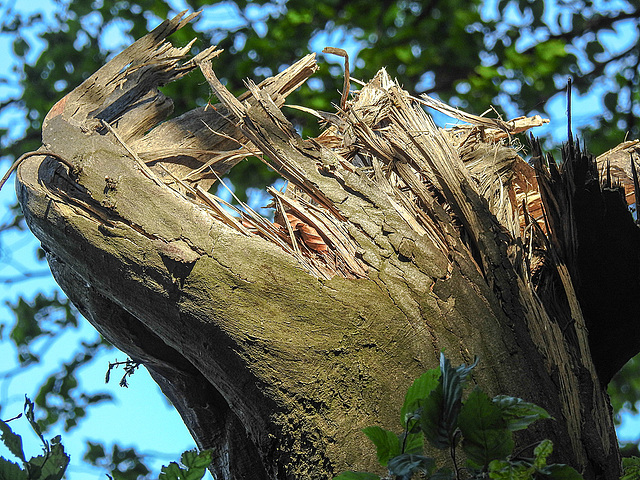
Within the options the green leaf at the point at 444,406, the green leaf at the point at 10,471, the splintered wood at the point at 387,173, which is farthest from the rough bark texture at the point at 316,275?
the green leaf at the point at 10,471

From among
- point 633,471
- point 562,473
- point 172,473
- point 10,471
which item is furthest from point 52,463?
point 633,471

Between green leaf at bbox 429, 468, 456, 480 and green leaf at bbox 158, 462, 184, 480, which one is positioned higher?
green leaf at bbox 158, 462, 184, 480

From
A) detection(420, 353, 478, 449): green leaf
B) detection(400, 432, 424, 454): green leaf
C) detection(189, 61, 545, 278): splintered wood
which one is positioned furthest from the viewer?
detection(189, 61, 545, 278): splintered wood

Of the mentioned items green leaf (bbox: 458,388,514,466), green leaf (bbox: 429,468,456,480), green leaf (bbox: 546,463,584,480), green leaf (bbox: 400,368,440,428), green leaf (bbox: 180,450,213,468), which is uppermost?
green leaf (bbox: 400,368,440,428)

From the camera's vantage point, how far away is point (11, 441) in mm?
997

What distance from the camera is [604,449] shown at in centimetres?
125

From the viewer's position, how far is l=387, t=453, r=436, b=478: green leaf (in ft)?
2.77

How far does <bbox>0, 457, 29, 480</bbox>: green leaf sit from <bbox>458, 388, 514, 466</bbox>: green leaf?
698mm

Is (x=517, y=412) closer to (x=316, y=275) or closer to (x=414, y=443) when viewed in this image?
(x=414, y=443)

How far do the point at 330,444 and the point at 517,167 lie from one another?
101cm

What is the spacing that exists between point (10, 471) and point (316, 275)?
26.7 inches

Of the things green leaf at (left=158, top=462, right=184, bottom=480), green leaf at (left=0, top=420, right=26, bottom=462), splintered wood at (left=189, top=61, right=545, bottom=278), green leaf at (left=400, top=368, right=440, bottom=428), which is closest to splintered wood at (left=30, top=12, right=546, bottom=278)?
splintered wood at (left=189, top=61, right=545, bottom=278)

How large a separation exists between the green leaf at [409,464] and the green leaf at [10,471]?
589 millimetres

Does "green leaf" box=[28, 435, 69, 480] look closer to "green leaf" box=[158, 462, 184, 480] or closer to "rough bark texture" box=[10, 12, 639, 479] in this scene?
"green leaf" box=[158, 462, 184, 480]
